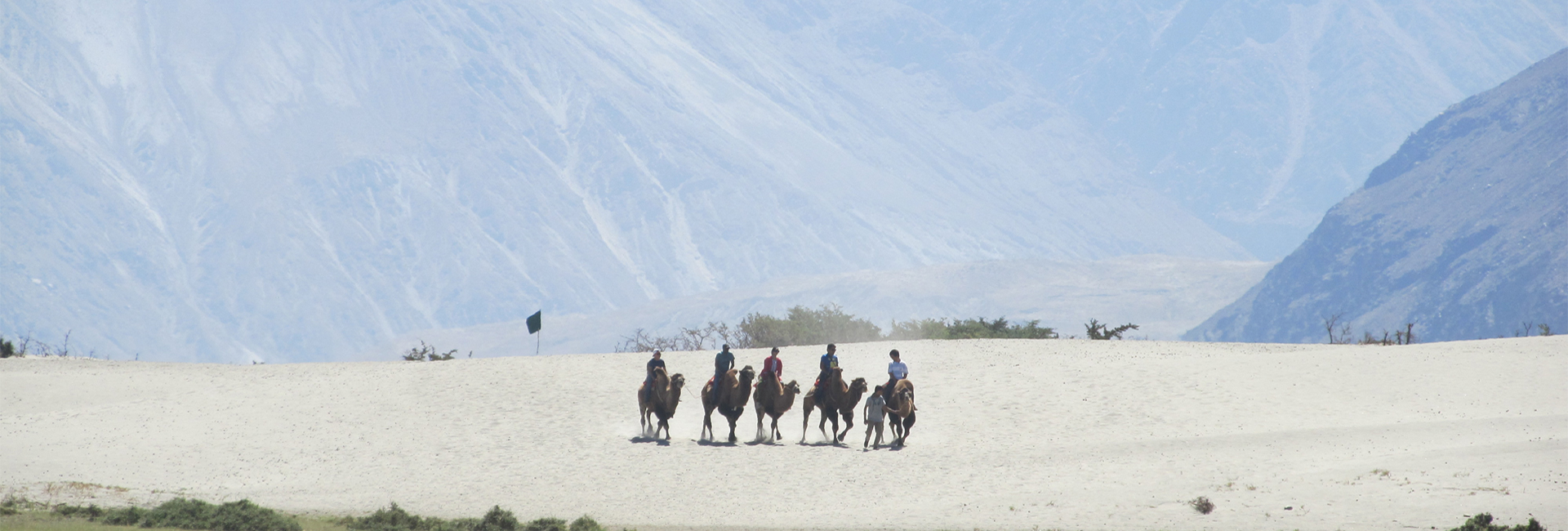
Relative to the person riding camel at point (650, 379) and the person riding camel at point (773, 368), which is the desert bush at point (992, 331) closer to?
the person riding camel at point (773, 368)

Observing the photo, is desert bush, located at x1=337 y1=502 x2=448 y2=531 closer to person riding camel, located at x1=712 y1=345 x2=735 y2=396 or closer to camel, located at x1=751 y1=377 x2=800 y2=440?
person riding camel, located at x1=712 y1=345 x2=735 y2=396

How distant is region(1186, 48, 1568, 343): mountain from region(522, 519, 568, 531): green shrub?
103090mm

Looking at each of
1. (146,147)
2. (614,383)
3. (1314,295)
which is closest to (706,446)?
(614,383)

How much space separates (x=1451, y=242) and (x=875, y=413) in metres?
117

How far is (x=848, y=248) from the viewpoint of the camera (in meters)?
199

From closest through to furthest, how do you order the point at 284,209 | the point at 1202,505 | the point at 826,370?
the point at 1202,505, the point at 826,370, the point at 284,209

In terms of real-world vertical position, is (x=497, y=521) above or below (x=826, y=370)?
below

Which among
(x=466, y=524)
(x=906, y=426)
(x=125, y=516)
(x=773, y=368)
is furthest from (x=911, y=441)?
(x=125, y=516)

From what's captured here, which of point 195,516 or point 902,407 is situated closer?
point 195,516

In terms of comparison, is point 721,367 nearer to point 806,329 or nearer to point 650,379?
point 650,379

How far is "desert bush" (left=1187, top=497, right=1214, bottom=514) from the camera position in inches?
717

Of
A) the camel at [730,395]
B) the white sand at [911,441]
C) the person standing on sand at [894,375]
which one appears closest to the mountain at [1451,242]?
the white sand at [911,441]

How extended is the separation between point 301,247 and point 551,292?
2964cm

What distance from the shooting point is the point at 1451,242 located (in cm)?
12625
